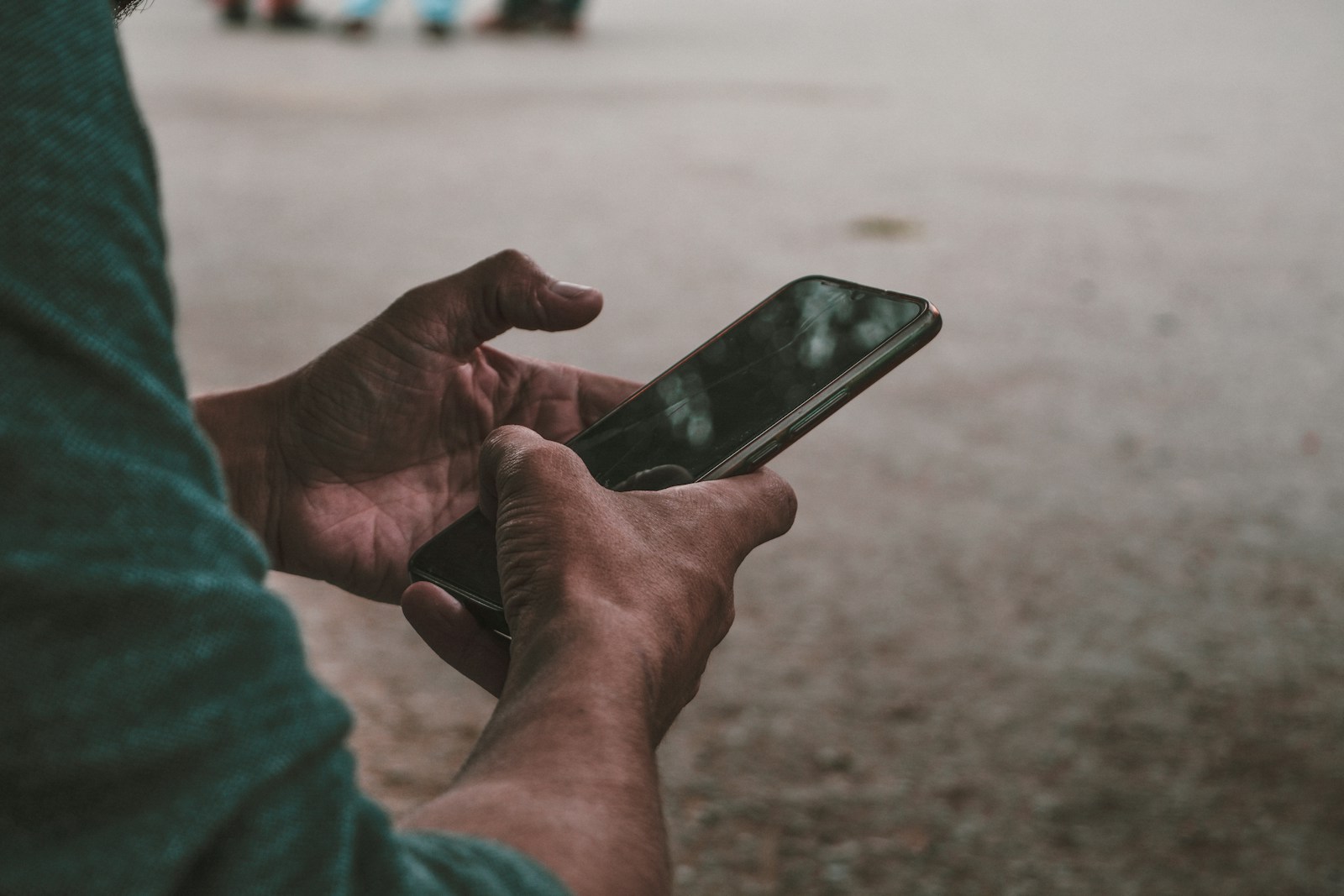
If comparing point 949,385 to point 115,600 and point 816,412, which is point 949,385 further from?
point 115,600

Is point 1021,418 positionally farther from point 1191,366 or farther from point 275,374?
point 275,374

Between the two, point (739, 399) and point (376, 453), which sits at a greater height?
point (739, 399)

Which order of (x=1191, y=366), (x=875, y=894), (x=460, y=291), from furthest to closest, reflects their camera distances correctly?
(x=1191, y=366), (x=875, y=894), (x=460, y=291)

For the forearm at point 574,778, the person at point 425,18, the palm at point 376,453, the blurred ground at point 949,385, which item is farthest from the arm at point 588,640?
the person at point 425,18

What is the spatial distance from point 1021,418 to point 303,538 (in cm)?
254

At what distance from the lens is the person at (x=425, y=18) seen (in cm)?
1034

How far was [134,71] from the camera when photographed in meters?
8.46

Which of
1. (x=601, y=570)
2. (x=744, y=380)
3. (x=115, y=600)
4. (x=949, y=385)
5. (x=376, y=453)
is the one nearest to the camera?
(x=115, y=600)

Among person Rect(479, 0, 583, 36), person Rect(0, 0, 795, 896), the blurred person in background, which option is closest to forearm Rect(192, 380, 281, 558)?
person Rect(0, 0, 795, 896)

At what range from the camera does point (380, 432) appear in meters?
1.46

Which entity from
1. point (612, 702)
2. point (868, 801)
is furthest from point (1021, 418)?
point (612, 702)

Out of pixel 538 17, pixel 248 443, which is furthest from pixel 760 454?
pixel 538 17

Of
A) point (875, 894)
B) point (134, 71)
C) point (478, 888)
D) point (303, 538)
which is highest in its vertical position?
point (478, 888)

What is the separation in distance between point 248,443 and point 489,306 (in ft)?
1.06
